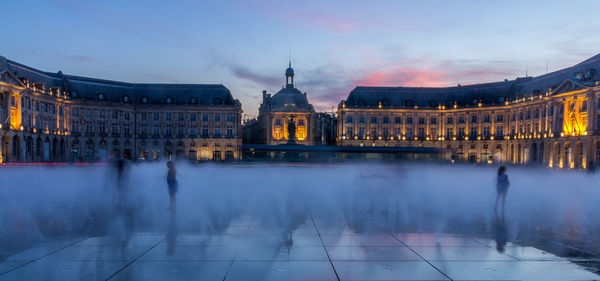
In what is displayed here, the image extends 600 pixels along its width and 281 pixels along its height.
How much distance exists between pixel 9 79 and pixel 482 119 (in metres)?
101

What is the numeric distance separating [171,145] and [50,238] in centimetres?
9735

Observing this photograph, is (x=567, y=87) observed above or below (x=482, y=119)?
above

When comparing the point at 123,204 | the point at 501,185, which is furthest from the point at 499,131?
the point at 123,204

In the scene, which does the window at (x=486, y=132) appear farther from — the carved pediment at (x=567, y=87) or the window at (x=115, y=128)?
the window at (x=115, y=128)

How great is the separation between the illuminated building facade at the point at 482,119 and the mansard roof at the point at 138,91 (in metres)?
34.3

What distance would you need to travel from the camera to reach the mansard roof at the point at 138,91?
9612 cm

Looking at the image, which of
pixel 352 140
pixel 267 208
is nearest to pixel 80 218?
pixel 267 208

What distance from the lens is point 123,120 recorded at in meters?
103

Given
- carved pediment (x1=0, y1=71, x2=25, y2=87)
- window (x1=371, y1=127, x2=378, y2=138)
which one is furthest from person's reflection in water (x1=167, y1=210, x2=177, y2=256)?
window (x1=371, y1=127, x2=378, y2=138)

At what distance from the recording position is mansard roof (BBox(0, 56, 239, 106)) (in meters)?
96.1

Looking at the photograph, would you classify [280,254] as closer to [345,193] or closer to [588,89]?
[345,193]

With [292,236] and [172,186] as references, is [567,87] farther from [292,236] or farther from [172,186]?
[292,236]

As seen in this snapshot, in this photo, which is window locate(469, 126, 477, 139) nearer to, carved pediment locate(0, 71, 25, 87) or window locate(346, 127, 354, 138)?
window locate(346, 127, 354, 138)

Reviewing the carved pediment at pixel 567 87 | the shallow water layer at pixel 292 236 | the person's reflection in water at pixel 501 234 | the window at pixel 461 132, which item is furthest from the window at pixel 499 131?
the person's reflection in water at pixel 501 234
